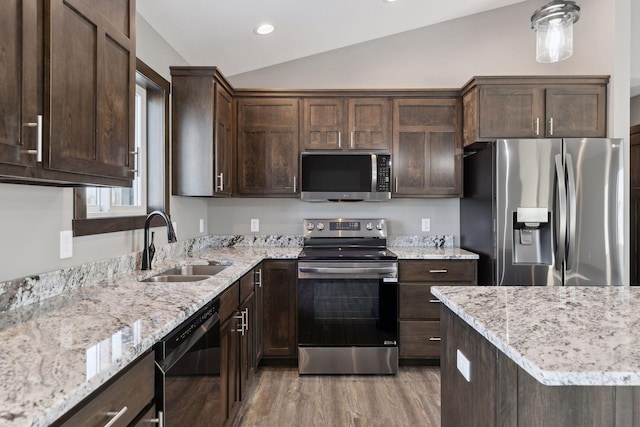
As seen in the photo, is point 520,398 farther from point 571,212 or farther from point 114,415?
point 571,212

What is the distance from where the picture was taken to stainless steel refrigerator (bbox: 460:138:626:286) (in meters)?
2.75

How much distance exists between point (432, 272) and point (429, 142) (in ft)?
3.66

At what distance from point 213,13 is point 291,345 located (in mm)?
2437

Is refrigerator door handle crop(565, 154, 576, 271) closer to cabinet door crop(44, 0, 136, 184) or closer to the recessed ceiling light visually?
the recessed ceiling light

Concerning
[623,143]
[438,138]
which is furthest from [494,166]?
[623,143]

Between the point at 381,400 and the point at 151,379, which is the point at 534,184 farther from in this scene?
the point at 151,379

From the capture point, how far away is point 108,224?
200cm

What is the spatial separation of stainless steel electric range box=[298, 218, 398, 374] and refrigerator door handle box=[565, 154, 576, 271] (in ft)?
4.05

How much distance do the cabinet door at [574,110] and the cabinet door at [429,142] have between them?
0.69 m

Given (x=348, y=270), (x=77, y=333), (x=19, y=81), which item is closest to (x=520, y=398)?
(x=77, y=333)

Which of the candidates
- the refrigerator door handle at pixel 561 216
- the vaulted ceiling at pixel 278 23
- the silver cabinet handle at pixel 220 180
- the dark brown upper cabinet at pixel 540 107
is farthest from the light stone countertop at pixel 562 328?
the vaulted ceiling at pixel 278 23

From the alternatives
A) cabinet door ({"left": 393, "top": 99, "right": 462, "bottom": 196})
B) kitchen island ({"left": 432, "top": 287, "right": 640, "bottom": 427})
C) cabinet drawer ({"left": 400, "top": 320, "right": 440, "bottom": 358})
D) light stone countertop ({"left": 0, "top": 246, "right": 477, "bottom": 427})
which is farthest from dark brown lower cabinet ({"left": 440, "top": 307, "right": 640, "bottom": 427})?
cabinet door ({"left": 393, "top": 99, "right": 462, "bottom": 196})

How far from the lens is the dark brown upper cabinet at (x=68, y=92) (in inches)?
39.2

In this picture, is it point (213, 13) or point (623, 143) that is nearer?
point (213, 13)
